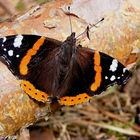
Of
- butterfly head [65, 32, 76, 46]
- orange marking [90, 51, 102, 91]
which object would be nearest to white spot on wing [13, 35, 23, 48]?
butterfly head [65, 32, 76, 46]

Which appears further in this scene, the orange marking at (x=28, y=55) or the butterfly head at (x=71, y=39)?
the orange marking at (x=28, y=55)

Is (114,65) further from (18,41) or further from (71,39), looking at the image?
(18,41)

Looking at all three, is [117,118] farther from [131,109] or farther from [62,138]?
[62,138]

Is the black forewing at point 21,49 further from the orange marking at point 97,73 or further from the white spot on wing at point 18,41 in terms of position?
the orange marking at point 97,73

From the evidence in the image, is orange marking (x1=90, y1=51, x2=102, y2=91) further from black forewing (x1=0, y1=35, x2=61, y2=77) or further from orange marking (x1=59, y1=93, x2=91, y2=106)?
black forewing (x1=0, y1=35, x2=61, y2=77)

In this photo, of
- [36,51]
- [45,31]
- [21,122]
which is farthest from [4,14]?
[21,122]

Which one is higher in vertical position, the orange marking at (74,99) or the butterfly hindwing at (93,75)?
the butterfly hindwing at (93,75)

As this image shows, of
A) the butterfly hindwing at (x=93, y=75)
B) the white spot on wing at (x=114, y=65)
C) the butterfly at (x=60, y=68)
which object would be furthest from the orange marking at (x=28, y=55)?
the white spot on wing at (x=114, y=65)
